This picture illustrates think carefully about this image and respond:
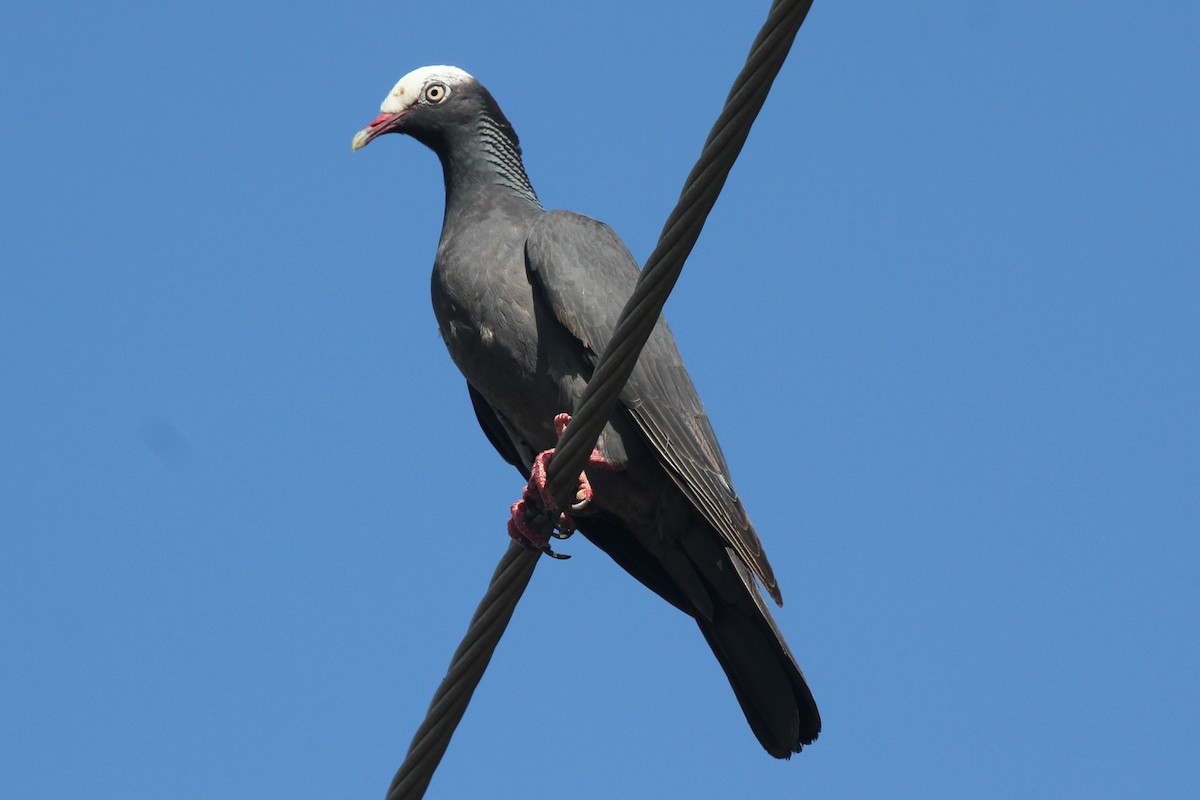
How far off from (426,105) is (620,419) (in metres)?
1.67

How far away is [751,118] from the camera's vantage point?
9.36 ft

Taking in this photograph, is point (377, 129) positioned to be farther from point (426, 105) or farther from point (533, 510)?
point (533, 510)

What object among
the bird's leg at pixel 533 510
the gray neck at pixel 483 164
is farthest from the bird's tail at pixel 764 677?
the gray neck at pixel 483 164

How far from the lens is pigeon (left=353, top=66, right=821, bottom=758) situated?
488 centimetres

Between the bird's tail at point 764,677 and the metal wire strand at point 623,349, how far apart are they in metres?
1.93

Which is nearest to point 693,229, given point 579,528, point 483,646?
point 483,646

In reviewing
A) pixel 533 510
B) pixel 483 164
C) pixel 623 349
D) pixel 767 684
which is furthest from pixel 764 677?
pixel 623 349

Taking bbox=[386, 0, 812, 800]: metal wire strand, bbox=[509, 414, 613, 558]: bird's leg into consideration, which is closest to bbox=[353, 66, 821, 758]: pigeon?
bbox=[509, 414, 613, 558]: bird's leg

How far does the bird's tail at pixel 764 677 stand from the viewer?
5.00 meters

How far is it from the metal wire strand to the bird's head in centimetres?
288

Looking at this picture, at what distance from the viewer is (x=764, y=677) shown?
5.08 meters

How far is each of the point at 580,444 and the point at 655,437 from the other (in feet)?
5.48

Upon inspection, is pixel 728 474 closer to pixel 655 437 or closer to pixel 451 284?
pixel 655 437

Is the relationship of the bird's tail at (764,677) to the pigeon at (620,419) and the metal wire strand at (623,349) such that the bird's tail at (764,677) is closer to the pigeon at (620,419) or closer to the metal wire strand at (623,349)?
the pigeon at (620,419)
